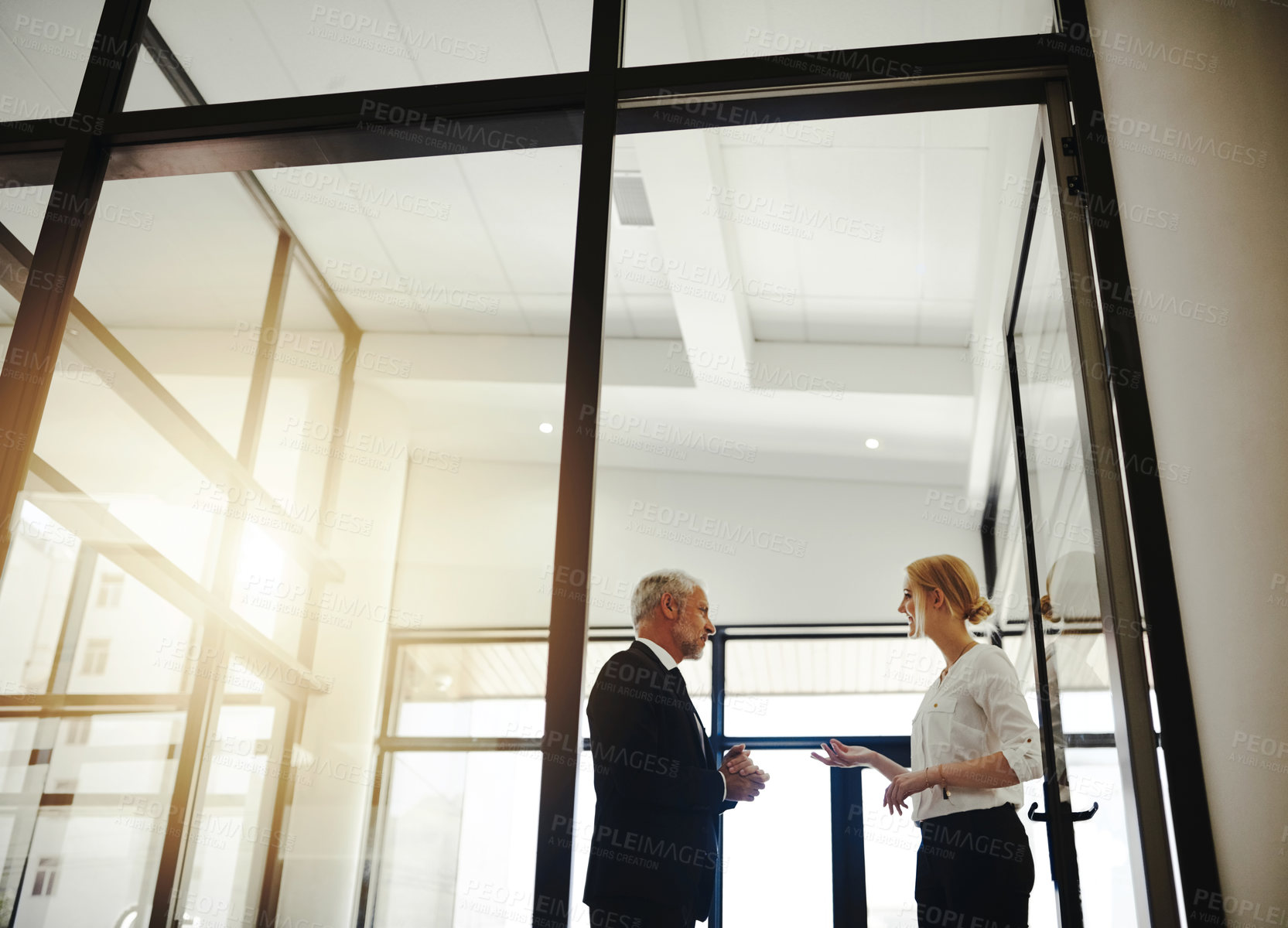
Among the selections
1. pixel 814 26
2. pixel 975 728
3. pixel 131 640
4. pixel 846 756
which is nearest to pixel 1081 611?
pixel 975 728

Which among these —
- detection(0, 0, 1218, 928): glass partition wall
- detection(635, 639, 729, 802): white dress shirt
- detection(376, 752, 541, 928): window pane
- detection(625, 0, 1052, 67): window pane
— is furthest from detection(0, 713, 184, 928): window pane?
detection(625, 0, 1052, 67): window pane

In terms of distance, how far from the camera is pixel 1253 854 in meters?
1.39

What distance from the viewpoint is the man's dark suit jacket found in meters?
2.08

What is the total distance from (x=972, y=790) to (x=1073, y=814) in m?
0.28

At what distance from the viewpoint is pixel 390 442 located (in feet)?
7.13

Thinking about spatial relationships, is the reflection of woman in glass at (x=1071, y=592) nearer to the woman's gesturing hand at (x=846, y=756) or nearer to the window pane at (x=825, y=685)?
the woman's gesturing hand at (x=846, y=756)

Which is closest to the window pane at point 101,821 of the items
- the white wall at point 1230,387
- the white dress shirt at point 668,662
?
the white dress shirt at point 668,662

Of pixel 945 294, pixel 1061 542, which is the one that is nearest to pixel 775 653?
pixel 945 294

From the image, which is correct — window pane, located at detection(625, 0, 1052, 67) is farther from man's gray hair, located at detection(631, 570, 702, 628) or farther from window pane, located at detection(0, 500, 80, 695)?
window pane, located at detection(0, 500, 80, 695)

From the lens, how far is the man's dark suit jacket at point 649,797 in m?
2.08

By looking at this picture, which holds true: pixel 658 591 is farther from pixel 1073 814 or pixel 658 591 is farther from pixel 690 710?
pixel 1073 814

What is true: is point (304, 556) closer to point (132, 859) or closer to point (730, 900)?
point (132, 859)

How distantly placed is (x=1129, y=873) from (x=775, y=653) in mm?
4595

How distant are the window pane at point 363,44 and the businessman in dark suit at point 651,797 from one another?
1.38 meters
